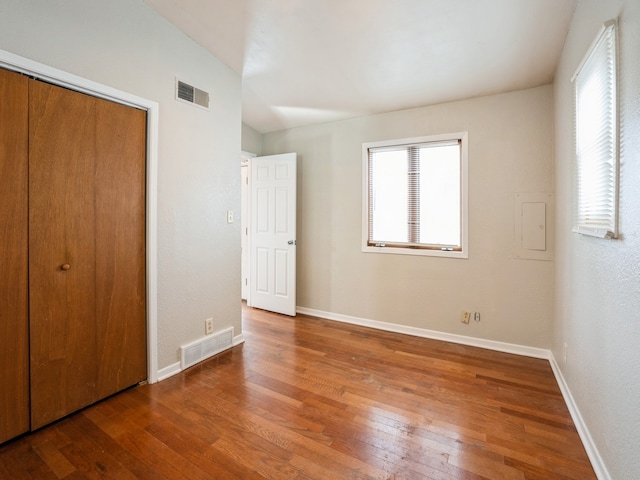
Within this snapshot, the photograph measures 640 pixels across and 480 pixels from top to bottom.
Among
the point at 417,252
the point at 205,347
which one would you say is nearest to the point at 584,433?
the point at 417,252

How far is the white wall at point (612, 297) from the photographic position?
1.14m

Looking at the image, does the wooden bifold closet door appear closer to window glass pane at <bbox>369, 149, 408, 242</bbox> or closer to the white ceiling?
the white ceiling

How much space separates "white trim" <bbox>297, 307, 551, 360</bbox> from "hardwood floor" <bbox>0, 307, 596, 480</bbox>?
0.50ft

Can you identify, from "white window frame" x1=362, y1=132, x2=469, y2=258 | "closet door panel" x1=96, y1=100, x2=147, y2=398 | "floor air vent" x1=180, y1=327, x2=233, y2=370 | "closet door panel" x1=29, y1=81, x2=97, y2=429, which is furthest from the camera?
"white window frame" x1=362, y1=132, x2=469, y2=258

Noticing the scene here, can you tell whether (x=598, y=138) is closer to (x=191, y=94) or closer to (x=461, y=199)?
(x=461, y=199)

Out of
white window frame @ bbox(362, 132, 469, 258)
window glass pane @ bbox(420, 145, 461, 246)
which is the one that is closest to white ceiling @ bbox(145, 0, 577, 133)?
white window frame @ bbox(362, 132, 469, 258)

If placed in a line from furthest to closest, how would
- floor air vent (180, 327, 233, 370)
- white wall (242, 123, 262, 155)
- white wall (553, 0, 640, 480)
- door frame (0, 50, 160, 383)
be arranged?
white wall (242, 123, 262, 155) < floor air vent (180, 327, 233, 370) < door frame (0, 50, 160, 383) < white wall (553, 0, 640, 480)

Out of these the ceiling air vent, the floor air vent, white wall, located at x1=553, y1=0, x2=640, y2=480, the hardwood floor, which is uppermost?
the ceiling air vent

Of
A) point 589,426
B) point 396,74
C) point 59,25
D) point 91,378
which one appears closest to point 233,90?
point 59,25

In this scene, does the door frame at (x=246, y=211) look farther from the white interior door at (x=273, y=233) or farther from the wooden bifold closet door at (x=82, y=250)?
the wooden bifold closet door at (x=82, y=250)

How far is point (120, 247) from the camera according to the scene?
6.80ft

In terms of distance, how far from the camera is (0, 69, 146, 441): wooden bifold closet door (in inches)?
66.8

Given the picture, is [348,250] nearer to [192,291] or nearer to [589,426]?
[192,291]

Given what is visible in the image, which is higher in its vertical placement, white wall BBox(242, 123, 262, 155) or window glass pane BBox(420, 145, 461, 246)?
white wall BBox(242, 123, 262, 155)
